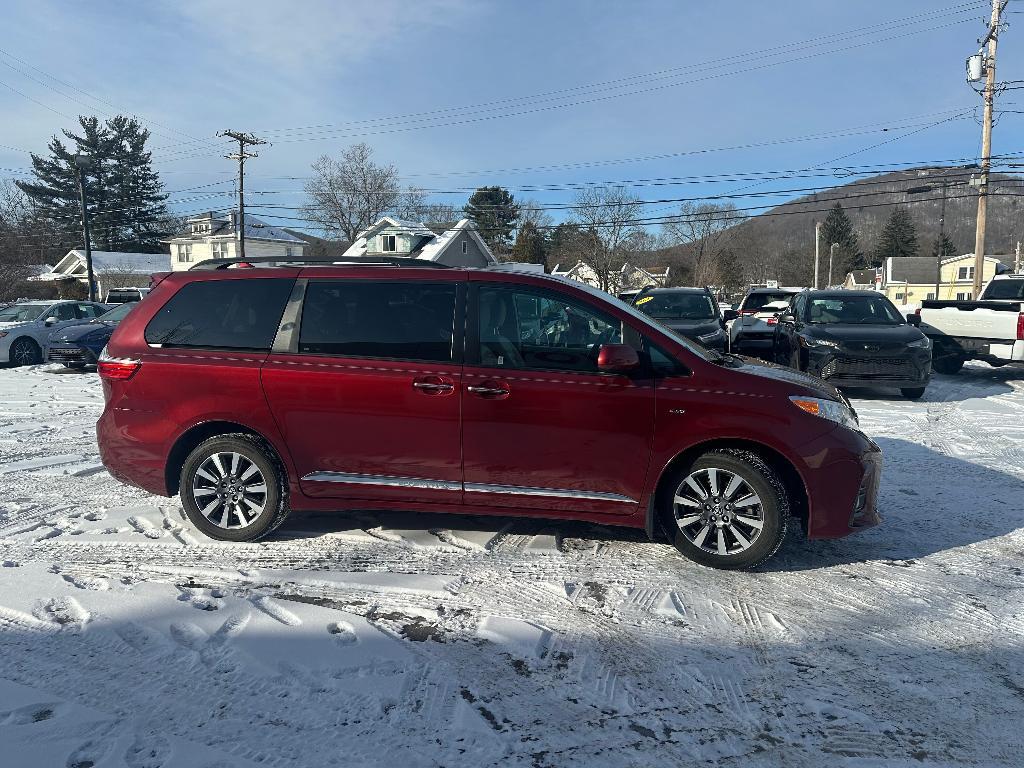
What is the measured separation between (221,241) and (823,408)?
2496 inches

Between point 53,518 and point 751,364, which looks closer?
point 751,364

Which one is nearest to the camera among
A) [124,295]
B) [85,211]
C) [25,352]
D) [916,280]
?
[25,352]

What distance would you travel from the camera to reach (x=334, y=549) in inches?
176

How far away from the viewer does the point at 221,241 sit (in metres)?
59.8

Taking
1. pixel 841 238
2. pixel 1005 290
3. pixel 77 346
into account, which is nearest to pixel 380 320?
pixel 77 346

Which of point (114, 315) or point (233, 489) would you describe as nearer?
point (233, 489)

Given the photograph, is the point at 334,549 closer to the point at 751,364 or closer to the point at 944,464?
the point at 751,364

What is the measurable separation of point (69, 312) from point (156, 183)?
5614 centimetres

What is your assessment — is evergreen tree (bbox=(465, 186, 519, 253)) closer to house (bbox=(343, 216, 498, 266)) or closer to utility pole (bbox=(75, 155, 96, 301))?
house (bbox=(343, 216, 498, 266))

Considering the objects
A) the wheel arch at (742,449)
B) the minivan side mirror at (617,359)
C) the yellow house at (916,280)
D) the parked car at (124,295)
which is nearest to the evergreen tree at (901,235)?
the yellow house at (916,280)

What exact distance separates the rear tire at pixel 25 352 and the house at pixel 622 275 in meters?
26.6

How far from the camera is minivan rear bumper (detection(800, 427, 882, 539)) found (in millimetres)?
4008

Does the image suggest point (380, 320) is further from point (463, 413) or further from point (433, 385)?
point (463, 413)

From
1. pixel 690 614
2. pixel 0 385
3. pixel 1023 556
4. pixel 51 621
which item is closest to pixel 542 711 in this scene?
pixel 690 614
